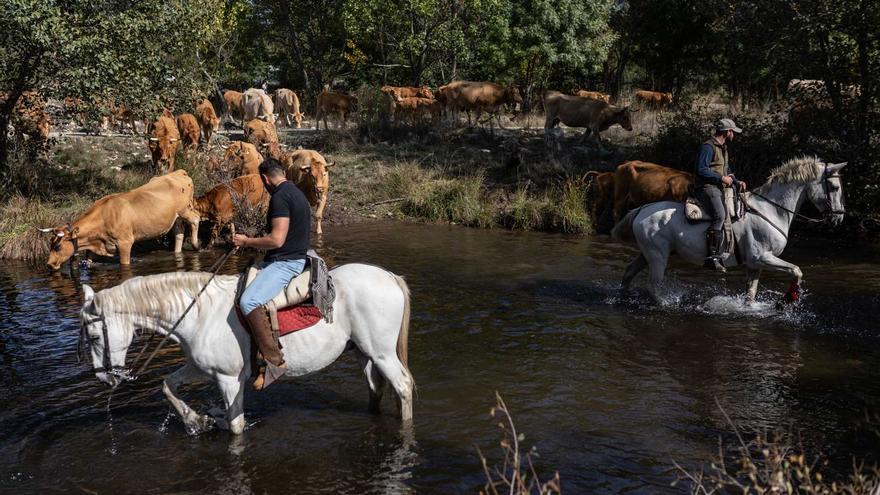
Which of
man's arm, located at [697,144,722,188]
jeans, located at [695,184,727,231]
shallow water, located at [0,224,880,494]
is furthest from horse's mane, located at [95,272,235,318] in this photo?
jeans, located at [695,184,727,231]

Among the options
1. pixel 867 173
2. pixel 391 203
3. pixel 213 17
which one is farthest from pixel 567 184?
pixel 213 17

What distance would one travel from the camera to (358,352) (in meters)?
7.54

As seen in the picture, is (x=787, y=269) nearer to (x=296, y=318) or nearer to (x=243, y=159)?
(x=296, y=318)

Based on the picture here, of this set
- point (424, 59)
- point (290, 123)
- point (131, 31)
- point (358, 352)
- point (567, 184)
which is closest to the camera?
point (358, 352)

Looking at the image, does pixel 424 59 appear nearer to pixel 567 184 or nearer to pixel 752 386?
pixel 567 184

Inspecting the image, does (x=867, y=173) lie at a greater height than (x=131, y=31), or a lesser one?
lesser

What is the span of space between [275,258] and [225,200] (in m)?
9.73

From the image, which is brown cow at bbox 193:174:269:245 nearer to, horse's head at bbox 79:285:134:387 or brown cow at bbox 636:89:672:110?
horse's head at bbox 79:285:134:387

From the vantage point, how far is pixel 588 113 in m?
23.7

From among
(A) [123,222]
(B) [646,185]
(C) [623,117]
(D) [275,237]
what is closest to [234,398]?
(D) [275,237]

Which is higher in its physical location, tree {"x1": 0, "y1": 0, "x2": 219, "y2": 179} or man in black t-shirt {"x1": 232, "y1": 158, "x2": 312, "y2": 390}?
tree {"x1": 0, "y1": 0, "x2": 219, "y2": 179}

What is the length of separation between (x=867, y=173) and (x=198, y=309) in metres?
14.5

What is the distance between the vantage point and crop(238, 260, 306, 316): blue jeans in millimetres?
6678

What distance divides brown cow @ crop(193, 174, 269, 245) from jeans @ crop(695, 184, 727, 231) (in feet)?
28.8
